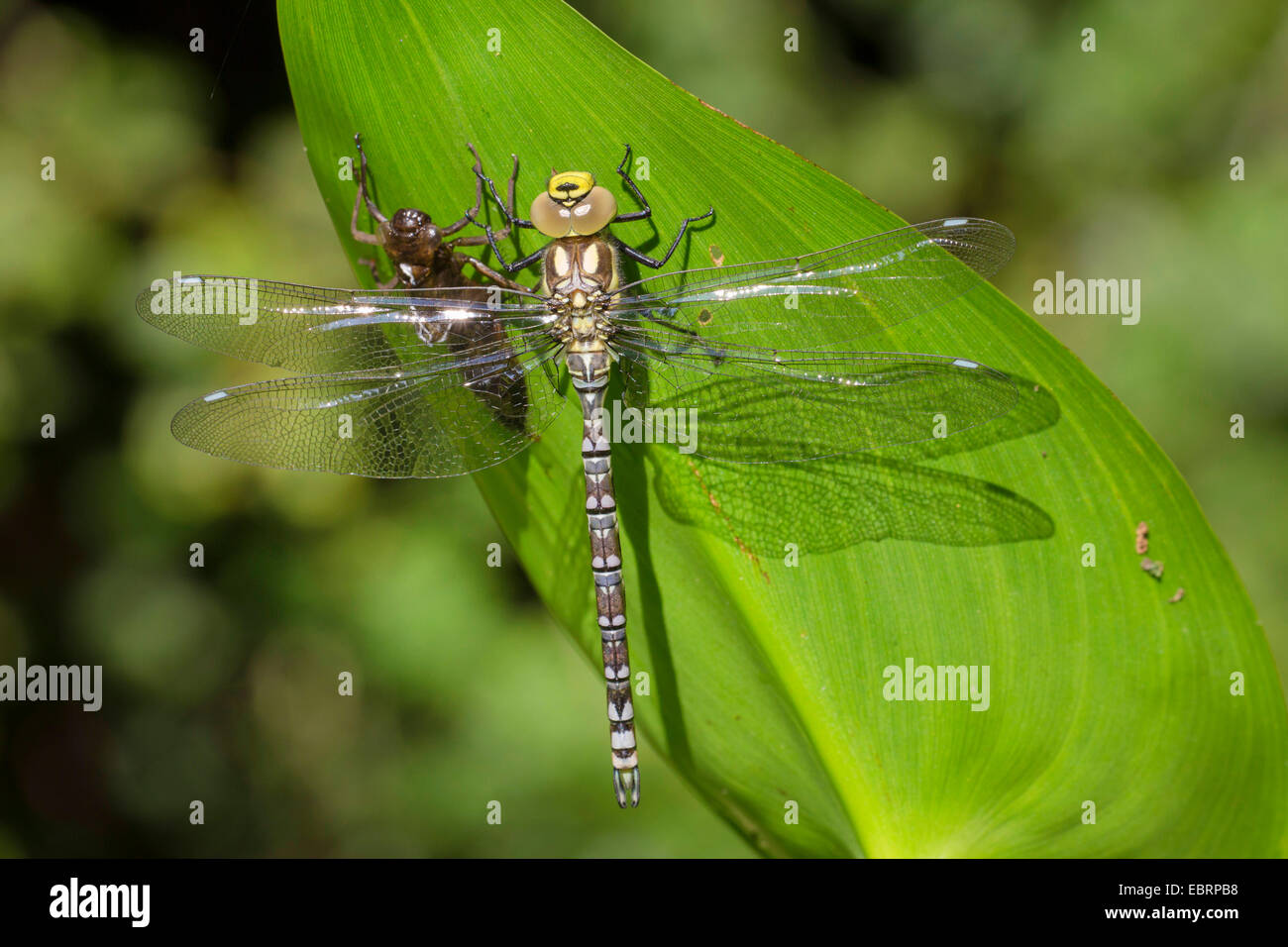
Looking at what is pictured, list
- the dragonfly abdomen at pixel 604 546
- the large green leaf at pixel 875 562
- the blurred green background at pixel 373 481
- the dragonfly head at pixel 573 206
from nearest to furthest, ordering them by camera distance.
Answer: the large green leaf at pixel 875 562, the dragonfly head at pixel 573 206, the dragonfly abdomen at pixel 604 546, the blurred green background at pixel 373 481

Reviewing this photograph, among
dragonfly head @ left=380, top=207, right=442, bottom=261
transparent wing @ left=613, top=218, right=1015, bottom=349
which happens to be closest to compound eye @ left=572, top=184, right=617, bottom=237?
transparent wing @ left=613, top=218, right=1015, bottom=349

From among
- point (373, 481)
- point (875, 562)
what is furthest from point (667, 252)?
point (373, 481)

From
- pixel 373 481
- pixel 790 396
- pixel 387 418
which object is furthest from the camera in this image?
pixel 373 481

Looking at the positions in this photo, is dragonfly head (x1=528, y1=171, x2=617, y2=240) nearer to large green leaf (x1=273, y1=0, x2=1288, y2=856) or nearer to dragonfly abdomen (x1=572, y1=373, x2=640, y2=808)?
large green leaf (x1=273, y1=0, x2=1288, y2=856)

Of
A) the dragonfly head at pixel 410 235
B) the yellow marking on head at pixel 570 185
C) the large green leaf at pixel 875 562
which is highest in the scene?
the yellow marking on head at pixel 570 185

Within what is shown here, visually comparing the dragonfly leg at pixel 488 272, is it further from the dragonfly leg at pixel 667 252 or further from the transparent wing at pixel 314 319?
the dragonfly leg at pixel 667 252

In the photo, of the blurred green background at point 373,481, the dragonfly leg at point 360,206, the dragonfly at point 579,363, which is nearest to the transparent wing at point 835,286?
the dragonfly at point 579,363

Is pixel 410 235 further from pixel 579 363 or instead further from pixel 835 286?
pixel 835 286
